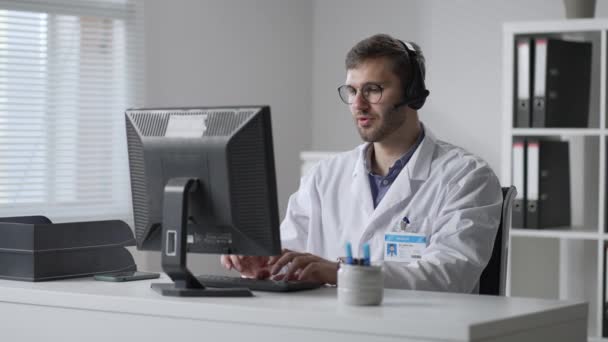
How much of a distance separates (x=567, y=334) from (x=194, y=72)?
302cm

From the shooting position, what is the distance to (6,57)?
3869 mm

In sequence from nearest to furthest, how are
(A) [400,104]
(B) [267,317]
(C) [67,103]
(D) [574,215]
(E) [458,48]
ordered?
(B) [267,317] < (A) [400,104] < (D) [574,215] < (C) [67,103] < (E) [458,48]

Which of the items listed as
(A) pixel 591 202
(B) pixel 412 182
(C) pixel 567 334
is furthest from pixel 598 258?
(C) pixel 567 334

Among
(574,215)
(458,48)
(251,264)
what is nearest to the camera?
(251,264)

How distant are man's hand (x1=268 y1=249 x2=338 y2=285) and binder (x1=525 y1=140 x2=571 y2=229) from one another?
5.80ft

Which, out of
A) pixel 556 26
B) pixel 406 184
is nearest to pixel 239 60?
pixel 556 26

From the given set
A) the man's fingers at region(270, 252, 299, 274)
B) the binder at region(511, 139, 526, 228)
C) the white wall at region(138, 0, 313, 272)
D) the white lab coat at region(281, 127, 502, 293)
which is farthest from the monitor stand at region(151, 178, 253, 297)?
the white wall at region(138, 0, 313, 272)

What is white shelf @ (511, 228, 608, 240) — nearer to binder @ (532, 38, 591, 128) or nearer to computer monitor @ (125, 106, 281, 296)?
binder @ (532, 38, 591, 128)

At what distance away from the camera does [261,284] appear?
2.05 metres

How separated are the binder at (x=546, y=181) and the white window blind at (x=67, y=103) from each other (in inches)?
73.1

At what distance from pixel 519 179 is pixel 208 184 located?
79.8 inches

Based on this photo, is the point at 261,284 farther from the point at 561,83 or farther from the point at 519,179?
the point at 561,83

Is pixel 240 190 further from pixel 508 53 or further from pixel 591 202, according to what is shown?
pixel 591 202

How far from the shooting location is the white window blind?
3895mm
